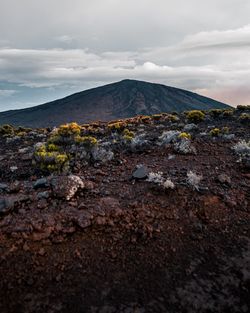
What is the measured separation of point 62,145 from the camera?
596 inches

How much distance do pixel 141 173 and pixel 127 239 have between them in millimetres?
2647

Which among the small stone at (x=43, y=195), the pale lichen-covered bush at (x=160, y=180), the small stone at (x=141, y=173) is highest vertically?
the small stone at (x=43, y=195)

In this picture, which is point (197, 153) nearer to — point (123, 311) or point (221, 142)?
point (221, 142)

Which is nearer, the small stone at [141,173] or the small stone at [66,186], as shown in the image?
the small stone at [66,186]

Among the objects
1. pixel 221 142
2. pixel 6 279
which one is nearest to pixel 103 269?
pixel 6 279

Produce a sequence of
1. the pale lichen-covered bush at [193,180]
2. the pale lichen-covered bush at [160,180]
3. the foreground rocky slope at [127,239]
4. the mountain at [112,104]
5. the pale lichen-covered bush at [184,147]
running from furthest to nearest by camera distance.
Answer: the mountain at [112,104] → the pale lichen-covered bush at [184,147] → the pale lichen-covered bush at [193,180] → the pale lichen-covered bush at [160,180] → the foreground rocky slope at [127,239]

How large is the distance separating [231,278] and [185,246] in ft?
3.59

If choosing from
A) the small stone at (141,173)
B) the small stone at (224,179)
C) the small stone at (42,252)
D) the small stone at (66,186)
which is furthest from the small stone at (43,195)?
the small stone at (224,179)

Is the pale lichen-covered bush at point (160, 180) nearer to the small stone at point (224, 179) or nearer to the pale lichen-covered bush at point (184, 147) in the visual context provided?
the small stone at point (224, 179)

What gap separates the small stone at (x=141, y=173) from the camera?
9.59 m

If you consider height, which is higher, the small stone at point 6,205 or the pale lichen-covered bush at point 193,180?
the small stone at point 6,205

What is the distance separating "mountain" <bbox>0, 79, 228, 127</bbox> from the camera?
142 meters

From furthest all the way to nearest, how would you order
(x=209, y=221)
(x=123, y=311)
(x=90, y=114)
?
(x=90, y=114) < (x=209, y=221) < (x=123, y=311)

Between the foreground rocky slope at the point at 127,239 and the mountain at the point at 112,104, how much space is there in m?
123
